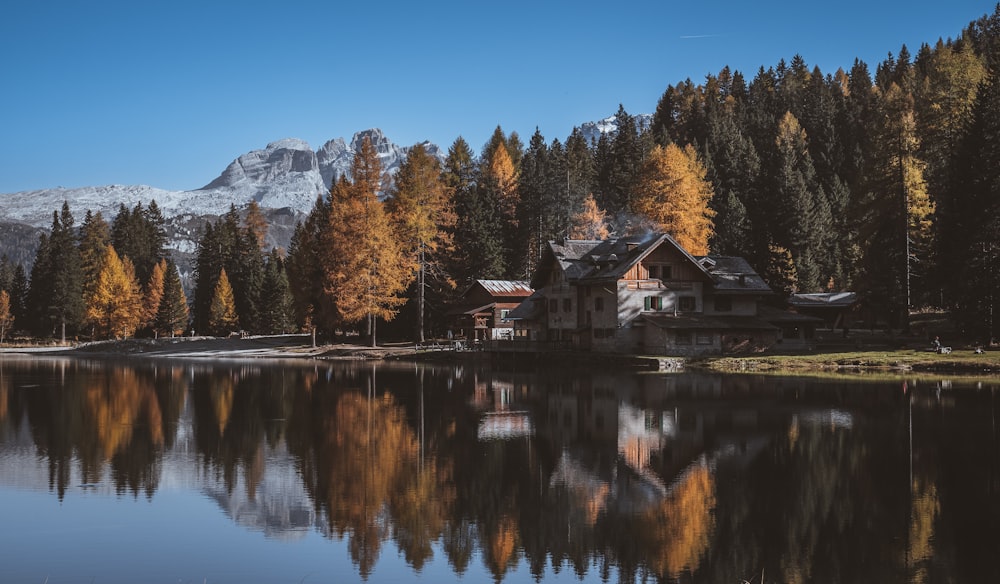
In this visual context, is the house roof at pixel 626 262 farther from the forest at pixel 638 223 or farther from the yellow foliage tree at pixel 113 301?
the yellow foliage tree at pixel 113 301

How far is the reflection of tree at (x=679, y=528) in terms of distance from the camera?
47.1ft

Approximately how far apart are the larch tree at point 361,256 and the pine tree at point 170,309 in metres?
49.2

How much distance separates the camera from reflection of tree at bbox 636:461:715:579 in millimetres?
14352

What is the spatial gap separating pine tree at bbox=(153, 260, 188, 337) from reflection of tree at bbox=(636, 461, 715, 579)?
104 m

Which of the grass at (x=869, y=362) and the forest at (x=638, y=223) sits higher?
the forest at (x=638, y=223)

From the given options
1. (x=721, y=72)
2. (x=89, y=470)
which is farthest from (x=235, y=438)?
(x=721, y=72)

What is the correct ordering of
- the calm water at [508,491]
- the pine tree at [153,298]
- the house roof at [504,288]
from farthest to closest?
1. the pine tree at [153,298]
2. the house roof at [504,288]
3. the calm water at [508,491]

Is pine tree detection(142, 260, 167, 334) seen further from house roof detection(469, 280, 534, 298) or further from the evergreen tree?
house roof detection(469, 280, 534, 298)

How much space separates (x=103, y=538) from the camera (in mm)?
16000

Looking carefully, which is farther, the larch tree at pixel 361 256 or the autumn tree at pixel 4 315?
the autumn tree at pixel 4 315

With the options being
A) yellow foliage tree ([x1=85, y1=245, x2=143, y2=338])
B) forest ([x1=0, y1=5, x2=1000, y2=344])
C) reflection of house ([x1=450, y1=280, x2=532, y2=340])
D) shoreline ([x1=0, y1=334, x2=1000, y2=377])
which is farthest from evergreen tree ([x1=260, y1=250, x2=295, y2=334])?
reflection of house ([x1=450, y1=280, x2=532, y2=340])

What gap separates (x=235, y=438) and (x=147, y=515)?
10.0m

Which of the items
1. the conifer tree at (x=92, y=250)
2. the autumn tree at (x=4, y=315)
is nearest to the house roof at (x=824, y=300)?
the conifer tree at (x=92, y=250)

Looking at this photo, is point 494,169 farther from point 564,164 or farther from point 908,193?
point 908,193
